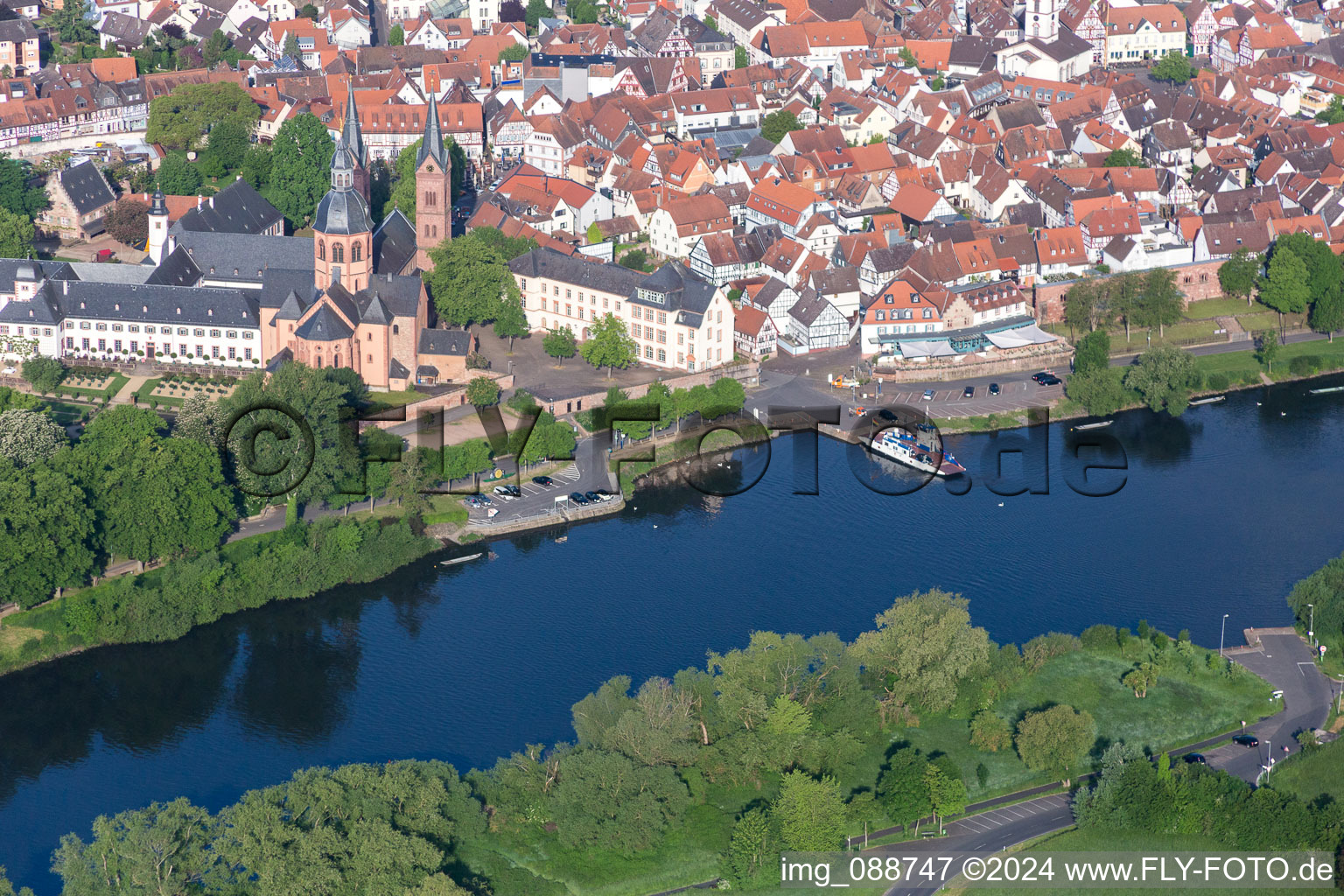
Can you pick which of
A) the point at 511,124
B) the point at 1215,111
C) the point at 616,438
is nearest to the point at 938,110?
the point at 1215,111

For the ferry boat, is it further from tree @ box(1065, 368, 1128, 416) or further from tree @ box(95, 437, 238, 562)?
tree @ box(95, 437, 238, 562)

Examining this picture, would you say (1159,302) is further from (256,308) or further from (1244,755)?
(256,308)

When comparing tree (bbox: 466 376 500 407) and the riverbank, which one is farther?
tree (bbox: 466 376 500 407)

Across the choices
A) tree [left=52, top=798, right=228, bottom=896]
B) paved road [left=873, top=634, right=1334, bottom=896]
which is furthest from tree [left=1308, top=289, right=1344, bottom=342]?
tree [left=52, top=798, right=228, bottom=896]

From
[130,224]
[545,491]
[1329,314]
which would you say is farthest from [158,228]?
[1329,314]

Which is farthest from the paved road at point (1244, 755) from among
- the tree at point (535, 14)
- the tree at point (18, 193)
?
the tree at point (535, 14)
